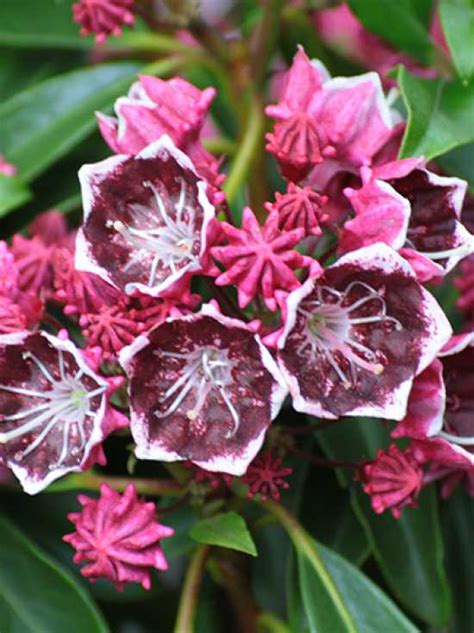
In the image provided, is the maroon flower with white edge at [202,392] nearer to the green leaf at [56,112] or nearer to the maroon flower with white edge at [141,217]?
the maroon flower with white edge at [141,217]

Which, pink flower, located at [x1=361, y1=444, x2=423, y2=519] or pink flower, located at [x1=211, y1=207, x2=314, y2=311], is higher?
pink flower, located at [x1=211, y1=207, x2=314, y2=311]

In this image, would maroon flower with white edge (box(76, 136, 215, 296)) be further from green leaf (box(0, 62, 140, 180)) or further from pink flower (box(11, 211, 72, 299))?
green leaf (box(0, 62, 140, 180))

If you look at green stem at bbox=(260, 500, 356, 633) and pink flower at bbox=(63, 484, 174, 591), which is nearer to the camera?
pink flower at bbox=(63, 484, 174, 591)

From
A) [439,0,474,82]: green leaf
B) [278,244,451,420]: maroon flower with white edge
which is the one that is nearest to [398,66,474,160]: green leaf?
[439,0,474,82]: green leaf

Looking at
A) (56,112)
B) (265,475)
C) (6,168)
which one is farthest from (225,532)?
(56,112)

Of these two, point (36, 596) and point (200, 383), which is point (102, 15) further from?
point (36, 596)

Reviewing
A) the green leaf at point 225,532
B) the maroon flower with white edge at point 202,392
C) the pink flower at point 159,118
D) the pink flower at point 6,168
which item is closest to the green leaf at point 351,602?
the green leaf at point 225,532

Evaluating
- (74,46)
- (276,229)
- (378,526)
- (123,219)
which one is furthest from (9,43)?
(378,526)
